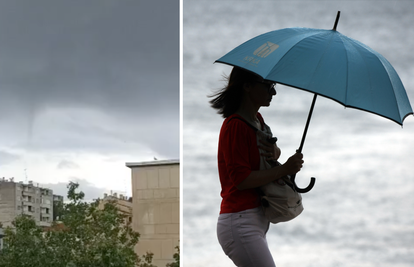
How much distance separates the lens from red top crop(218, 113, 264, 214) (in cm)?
149

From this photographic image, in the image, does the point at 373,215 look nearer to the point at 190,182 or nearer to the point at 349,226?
the point at 349,226

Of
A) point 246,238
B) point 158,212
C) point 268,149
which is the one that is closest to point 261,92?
point 268,149

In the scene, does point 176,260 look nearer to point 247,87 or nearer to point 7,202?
point 7,202

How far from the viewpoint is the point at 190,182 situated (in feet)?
12.0

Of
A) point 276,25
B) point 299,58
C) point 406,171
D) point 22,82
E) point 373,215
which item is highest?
point 276,25

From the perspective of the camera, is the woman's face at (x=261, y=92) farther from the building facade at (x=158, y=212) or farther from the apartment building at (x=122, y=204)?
the apartment building at (x=122, y=204)

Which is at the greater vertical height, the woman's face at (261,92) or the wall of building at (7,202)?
the woman's face at (261,92)

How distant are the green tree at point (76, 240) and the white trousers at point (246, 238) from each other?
7.68 feet

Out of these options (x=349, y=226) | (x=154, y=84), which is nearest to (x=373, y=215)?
(x=349, y=226)

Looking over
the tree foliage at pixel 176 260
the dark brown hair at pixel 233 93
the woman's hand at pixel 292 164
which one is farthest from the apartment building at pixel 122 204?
the woman's hand at pixel 292 164

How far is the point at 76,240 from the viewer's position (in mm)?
3691

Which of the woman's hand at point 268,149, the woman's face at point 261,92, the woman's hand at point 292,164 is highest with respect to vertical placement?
the woman's face at point 261,92

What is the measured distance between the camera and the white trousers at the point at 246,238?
1.48 m

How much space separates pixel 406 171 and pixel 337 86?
7.81 feet
